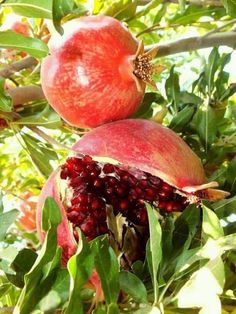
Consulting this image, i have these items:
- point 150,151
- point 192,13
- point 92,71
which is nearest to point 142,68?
point 92,71

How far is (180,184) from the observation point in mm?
1121

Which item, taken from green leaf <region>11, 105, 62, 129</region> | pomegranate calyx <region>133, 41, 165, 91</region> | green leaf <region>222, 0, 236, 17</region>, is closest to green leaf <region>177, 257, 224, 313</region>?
pomegranate calyx <region>133, 41, 165, 91</region>

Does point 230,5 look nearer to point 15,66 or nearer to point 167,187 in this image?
point 167,187

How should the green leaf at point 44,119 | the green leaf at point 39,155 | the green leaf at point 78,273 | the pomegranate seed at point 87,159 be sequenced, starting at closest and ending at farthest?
the green leaf at point 78,273 < the pomegranate seed at point 87,159 < the green leaf at point 44,119 < the green leaf at point 39,155

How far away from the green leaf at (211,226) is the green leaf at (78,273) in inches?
7.2

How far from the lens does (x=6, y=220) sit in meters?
1.05

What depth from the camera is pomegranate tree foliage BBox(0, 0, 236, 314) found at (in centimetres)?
85

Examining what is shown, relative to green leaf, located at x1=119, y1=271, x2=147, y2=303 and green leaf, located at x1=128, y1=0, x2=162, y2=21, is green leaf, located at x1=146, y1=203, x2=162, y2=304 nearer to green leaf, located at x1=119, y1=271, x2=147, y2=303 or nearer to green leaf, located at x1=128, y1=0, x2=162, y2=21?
green leaf, located at x1=119, y1=271, x2=147, y2=303

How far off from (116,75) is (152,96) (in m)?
0.38

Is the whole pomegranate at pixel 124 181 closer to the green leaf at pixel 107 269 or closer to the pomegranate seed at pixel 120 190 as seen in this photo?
the pomegranate seed at pixel 120 190

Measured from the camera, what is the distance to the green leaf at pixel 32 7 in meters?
A: 1.09

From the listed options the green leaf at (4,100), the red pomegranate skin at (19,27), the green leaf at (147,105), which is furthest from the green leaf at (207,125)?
the red pomegranate skin at (19,27)

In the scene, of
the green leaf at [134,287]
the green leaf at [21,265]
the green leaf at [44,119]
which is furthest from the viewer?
the green leaf at [44,119]

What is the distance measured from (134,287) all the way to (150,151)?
303 millimetres
